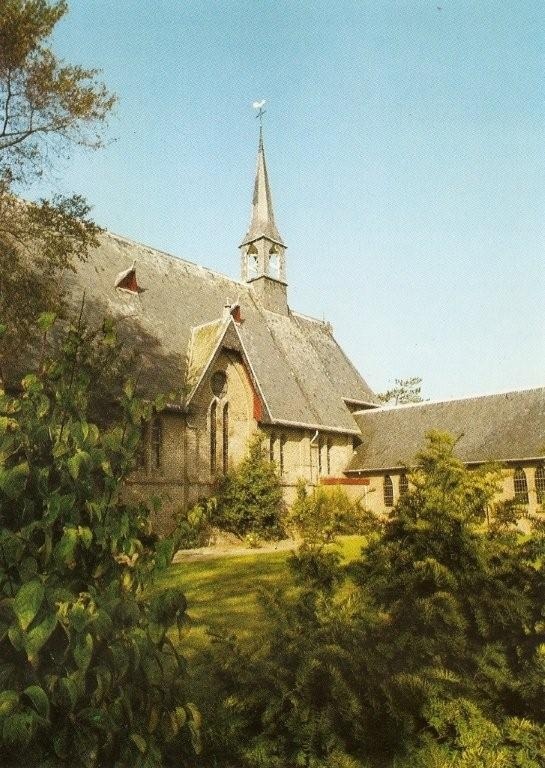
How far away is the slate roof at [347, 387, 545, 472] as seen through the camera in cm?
2709

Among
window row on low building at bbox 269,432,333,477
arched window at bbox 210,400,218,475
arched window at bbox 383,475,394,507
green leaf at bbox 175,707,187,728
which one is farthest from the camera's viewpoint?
arched window at bbox 383,475,394,507

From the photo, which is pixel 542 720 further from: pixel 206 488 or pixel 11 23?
pixel 206 488

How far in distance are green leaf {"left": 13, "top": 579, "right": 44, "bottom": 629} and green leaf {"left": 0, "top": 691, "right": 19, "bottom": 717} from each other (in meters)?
0.30

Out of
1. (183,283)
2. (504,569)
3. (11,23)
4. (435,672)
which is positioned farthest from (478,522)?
(183,283)

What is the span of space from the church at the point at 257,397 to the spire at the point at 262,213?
0.31ft

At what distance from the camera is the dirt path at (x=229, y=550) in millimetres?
17781

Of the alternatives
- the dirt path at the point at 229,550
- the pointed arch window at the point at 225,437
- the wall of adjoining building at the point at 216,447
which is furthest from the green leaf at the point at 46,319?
the pointed arch window at the point at 225,437

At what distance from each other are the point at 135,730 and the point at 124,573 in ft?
2.41

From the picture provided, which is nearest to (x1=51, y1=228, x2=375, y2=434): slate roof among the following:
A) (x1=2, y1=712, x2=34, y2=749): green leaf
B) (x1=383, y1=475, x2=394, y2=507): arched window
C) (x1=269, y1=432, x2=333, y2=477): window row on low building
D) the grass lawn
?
(x1=269, y1=432, x2=333, y2=477): window row on low building

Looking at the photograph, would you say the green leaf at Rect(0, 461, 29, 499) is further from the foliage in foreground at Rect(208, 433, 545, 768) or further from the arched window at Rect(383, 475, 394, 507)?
the arched window at Rect(383, 475, 394, 507)

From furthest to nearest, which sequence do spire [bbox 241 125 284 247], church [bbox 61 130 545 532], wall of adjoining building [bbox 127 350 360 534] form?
spire [bbox 241 125 284 247] < church [bbox 61 130 545 532] < wall of adjoining building [bbox 127 350 360 534]

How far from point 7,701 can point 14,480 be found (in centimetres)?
87

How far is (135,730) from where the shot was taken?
2900mm

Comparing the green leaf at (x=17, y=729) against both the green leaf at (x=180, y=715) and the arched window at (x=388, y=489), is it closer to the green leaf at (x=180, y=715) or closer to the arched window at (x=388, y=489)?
the green leaf at (x=180, y=715)
